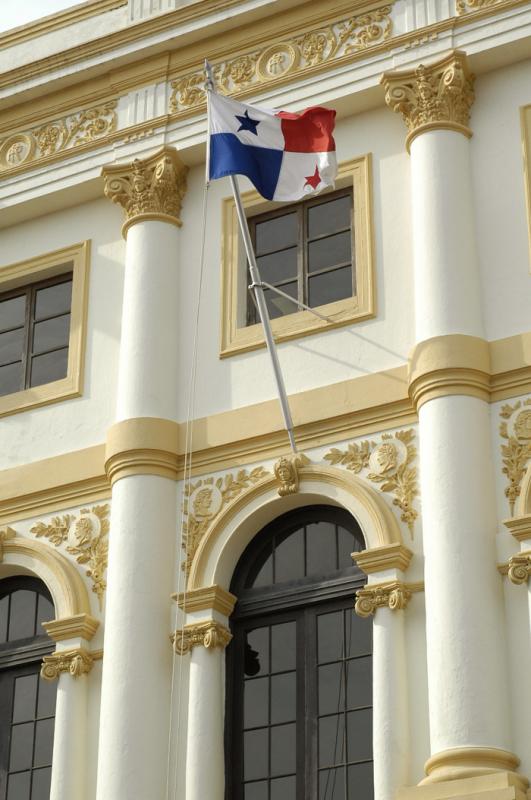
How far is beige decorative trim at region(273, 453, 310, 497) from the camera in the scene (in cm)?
2045

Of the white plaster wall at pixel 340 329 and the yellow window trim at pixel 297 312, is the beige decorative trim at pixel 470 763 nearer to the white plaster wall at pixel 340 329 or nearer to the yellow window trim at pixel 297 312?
the white plaster wall at pixel 340 329

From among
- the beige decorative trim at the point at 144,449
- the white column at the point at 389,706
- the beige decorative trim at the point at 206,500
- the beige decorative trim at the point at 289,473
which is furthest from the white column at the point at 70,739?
the white column at the point at 389,706

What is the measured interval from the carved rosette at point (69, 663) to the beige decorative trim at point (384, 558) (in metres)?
3.25

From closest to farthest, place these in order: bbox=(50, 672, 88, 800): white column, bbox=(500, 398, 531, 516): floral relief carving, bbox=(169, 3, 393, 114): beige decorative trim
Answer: bbox=(500, 398, 531, 516): floral relief carving < bbox=(50, 672, 88, 800): white column < bbox=(169, 3, 393, 114): beige decorative trim

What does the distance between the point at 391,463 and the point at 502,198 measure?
3.22m

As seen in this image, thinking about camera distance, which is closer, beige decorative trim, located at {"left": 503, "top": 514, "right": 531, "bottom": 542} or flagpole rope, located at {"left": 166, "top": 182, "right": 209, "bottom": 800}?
beige decorative trim, located at {"left": 503, "top": 514, "right": 531, "bottom": 542}

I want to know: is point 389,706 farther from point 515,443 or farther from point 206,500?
point 206,500

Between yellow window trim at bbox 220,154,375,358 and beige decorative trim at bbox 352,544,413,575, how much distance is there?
287cm

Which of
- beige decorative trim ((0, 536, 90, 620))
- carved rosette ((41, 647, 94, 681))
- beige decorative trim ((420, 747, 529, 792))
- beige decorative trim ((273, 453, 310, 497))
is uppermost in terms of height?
beige decorative trim ((273, 453, 310, 497))

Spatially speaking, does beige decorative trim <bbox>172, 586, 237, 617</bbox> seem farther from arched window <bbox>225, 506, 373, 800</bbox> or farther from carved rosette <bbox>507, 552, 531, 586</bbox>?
carved rosette <bbox>507, 552, 531, 586</bbox>

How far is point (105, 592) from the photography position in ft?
69.2

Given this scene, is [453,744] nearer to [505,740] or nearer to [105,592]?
[505,740]

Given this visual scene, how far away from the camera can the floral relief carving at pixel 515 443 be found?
1933cm

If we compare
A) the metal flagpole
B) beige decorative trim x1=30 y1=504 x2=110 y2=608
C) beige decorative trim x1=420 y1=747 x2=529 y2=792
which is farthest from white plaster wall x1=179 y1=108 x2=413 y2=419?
beige decorative trim x1=420 y1=747 x2=529 y2=792
